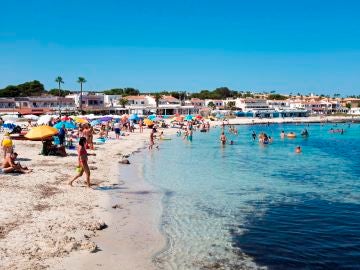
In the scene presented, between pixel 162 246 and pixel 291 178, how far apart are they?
1302 centimetres

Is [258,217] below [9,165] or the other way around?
below

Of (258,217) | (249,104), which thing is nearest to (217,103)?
(249,104)

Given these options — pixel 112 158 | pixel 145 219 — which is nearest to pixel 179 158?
pixel 112 158

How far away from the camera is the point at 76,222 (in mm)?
10609

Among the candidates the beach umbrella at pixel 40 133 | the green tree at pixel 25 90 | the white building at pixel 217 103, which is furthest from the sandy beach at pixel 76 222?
the white building at pixel 217 103

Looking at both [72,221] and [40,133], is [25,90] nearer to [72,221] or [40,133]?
[40,133]

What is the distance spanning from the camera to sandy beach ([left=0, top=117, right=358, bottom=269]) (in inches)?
319

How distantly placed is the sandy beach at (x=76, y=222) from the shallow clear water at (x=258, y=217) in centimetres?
62

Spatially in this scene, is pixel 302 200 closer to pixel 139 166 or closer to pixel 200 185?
pixel 200 185

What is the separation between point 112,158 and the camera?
26.1m

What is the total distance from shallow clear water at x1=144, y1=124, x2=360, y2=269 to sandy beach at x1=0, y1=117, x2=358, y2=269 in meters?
0.62

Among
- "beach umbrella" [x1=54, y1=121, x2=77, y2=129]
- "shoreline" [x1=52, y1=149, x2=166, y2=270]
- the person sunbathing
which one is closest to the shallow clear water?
"shoreline" [x1=52, y1=149, x2=166, y2=270]

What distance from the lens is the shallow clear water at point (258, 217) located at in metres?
8.94

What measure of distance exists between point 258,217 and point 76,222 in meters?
5.24
